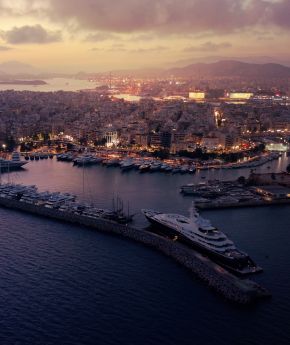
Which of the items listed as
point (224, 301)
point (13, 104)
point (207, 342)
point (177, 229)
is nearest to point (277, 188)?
point (177, 229)

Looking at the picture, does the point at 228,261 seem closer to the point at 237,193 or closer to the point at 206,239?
the point at 206,239

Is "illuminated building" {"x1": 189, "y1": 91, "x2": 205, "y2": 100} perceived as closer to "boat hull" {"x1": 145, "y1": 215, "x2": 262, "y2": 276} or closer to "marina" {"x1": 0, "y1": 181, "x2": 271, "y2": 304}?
"marina" {"x1": 0, "y1": 181, "x2": 271, "y2": 304}

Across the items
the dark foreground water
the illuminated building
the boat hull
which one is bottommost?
the dark foreground water

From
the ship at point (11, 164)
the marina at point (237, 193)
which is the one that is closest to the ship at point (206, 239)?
the marina at point (237, 193)

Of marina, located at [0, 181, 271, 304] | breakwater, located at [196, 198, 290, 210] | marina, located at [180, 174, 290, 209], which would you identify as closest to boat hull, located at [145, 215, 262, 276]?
marina, located at [0, 181, 271, 304]

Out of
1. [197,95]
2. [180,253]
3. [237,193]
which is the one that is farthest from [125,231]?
[197,95]

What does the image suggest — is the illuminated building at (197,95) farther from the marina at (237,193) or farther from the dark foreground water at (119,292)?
the dark foreground water at (119,292)
